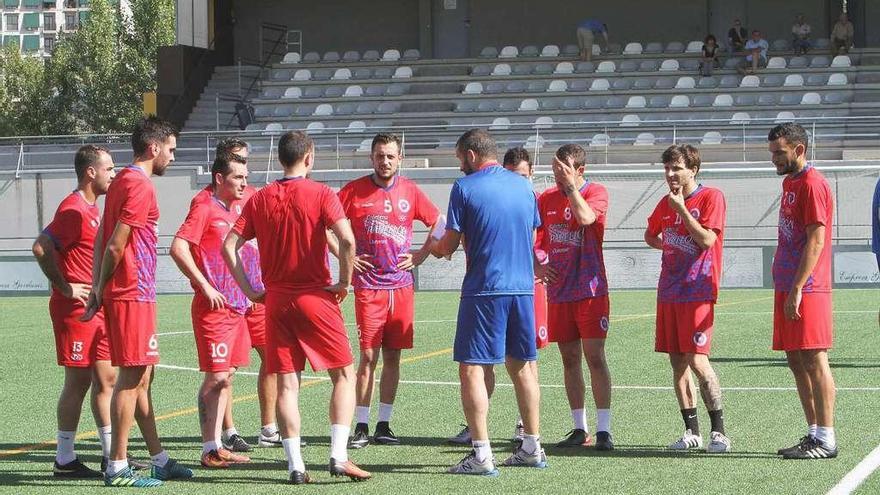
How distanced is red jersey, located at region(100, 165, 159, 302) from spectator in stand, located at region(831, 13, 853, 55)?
29402 millimetres

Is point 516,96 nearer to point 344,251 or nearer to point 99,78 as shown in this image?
point 344,251

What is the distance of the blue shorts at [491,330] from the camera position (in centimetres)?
764

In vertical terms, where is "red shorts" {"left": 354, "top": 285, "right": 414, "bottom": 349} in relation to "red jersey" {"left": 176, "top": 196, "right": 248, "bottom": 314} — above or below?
below

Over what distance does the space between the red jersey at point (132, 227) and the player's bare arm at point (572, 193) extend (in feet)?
8.16

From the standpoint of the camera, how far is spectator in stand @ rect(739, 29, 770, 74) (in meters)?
33.5

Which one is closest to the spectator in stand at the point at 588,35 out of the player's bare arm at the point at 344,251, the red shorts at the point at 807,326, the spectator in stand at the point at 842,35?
the spectator in stand at the point at 842,35

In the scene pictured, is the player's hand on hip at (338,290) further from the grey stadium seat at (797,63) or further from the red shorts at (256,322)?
the grey stadium seat at (797,63)

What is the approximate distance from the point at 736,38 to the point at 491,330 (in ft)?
91.9

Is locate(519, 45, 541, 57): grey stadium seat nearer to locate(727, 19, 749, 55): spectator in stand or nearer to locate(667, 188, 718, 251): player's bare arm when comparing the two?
locate(727, 19, 749, 55): spectator in stand

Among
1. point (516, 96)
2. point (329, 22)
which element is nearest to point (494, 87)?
point (516, 96)

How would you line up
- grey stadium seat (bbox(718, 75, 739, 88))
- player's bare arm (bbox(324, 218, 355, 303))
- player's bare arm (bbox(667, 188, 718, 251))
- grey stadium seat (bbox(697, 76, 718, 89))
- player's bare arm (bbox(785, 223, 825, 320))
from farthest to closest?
Result: grey stadium seat (bbox(697, 76, 718, 89)), grey stadium seat (bbox(718, 75, 739, 88)), player's bare arm (bbox(667, 188, 718, 251)), player's bare arm (bbox(785, 223, 825, 320)), player's bare arm (bbox(324, 218, 355, 303))

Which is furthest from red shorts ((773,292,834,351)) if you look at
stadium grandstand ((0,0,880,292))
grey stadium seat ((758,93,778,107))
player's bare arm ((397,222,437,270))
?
grey stadium seat ((758,93,778,107))

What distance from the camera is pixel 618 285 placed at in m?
24.8

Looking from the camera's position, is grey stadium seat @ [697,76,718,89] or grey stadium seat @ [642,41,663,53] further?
grey stadium seat @ [642,41,663,53]
